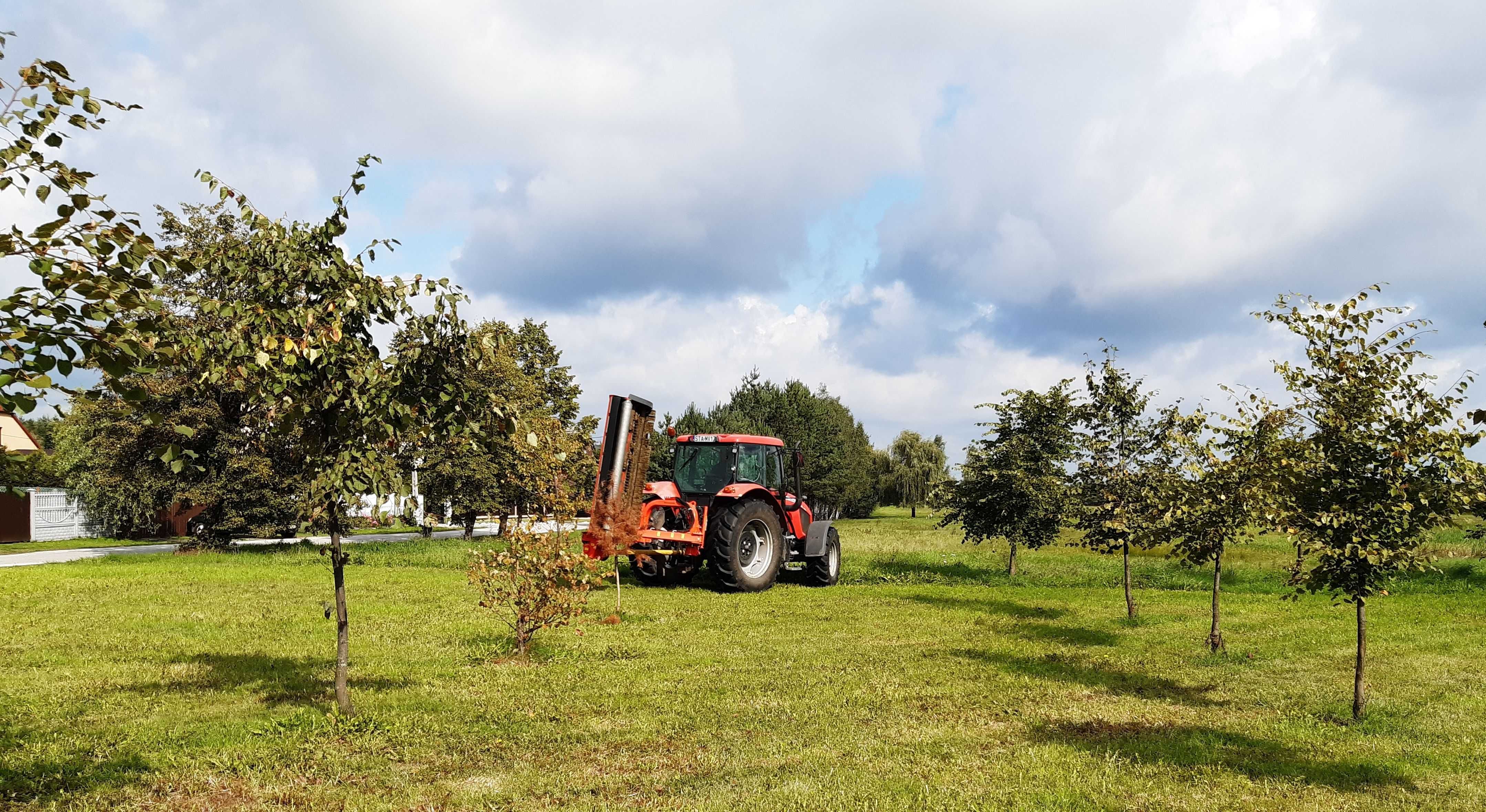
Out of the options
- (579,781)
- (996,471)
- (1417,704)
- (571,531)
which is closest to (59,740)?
(579,781)

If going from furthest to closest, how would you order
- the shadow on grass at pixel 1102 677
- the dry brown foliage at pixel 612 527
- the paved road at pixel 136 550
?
the paved road at pixel 136 550
the dry brown foliage at pixel 612 527
the shadow on grass at pixel 1102 677

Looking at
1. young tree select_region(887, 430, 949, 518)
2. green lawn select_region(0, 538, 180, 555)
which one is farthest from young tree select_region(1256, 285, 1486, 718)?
young tree select_region(887, 430, 949, 518)

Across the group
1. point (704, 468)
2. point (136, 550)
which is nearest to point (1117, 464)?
point (704, 468)

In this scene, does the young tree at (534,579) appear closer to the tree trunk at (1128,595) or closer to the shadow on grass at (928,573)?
the tree trunk at (1128,595)

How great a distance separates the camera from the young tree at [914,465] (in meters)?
71.1

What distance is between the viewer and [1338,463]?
7488 mm

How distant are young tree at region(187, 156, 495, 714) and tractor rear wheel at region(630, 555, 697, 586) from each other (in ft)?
36.6

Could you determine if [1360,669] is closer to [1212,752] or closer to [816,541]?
[1212,752]

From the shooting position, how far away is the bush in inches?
380

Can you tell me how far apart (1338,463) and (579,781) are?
6692 mm

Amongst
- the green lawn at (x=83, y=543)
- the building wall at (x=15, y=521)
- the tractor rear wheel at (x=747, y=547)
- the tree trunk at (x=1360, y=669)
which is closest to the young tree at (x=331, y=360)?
the tree trunk at (x=1360, y=669)

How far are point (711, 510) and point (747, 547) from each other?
1165 mm

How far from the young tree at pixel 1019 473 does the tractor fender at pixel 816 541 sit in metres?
3.76

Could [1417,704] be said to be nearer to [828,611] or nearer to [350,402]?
[828,611]
